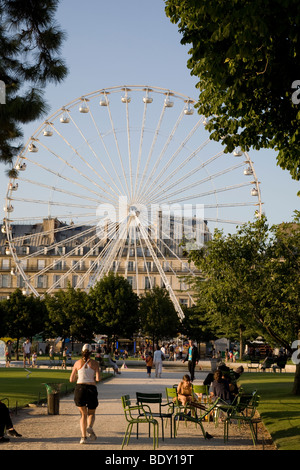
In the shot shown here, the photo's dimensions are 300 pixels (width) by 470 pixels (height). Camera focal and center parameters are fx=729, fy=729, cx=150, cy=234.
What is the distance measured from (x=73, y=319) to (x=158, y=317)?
12169 mm

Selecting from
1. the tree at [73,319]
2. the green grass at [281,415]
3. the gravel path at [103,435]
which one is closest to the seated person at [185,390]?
the gravel path at [103,435]

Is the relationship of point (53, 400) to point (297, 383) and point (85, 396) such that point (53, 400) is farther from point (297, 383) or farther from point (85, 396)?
point (297, 383)

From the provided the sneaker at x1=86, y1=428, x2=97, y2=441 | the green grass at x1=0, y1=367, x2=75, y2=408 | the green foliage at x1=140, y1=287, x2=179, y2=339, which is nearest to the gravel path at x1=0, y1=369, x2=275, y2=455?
the sneaker at x1=86, y1=428, x2=97, y2=441

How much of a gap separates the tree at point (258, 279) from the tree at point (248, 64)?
Result: 36.5ft

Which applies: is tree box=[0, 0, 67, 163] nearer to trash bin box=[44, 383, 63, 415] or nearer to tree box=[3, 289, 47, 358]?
trash bin box=[44, 383, 63, 415]

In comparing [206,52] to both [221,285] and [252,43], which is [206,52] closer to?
[252,43]

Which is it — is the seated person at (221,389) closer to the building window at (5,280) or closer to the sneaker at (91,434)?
the sneaker at (91,434)

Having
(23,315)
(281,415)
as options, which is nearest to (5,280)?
(23,315)

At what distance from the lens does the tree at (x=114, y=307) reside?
210 feet

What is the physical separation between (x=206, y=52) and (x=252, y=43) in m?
1.60

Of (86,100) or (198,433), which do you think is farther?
(86,100)

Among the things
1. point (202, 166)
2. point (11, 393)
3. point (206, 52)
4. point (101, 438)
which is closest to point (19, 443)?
point (101, 438)

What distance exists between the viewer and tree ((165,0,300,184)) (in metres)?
9.23

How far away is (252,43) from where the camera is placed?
9414 millimetres
